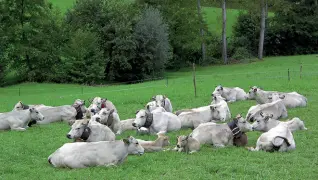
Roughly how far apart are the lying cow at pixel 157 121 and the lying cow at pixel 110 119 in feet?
2.82

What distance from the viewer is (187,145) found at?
43.7 ft

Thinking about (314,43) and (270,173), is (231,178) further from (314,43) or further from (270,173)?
(314,43)

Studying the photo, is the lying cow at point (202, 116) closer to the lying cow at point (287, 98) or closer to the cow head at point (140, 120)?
the cow head at point (140, 120)

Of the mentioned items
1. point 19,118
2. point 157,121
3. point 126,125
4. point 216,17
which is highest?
point 216,17

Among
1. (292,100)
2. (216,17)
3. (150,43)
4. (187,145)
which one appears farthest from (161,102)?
(216,17)

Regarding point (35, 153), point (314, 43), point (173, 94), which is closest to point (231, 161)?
point (35, 153)

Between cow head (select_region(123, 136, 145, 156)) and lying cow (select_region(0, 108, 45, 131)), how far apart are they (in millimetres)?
6640

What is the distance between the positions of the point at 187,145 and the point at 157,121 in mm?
3477

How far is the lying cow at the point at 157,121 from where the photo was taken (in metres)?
16.2

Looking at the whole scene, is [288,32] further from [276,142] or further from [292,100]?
[276,142]

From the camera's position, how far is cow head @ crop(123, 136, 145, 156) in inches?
497

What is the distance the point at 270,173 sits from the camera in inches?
427

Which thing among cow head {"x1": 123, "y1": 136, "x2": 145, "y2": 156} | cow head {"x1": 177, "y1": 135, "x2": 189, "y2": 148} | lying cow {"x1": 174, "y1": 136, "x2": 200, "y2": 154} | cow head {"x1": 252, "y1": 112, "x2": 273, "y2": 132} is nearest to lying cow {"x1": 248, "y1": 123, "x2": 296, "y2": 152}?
lying cow {"x1": 174, "y1": 136, "x2": 200, "y2": 154}

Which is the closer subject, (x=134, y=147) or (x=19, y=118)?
(x=134, y=147)
